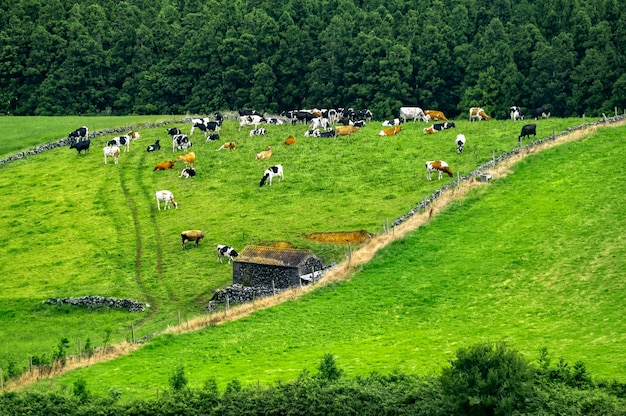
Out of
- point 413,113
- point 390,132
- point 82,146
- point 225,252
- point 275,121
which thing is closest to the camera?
point 225,252

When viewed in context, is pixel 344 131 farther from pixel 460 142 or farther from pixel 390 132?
pixel 460 142

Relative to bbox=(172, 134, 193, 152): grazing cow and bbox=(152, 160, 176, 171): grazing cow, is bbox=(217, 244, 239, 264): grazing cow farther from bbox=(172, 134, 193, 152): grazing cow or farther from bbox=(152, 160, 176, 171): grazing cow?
bbox=(172, 134, 193, 152): grazing cow

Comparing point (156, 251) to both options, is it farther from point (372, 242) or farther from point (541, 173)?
point (541, 173)

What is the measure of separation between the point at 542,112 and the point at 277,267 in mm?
43370

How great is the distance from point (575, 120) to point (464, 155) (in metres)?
9.54

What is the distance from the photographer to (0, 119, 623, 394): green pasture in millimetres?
49406

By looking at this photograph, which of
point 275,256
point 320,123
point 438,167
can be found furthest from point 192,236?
point 320,123

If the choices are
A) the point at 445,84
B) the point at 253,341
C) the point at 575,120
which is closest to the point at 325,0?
the point at 445,84

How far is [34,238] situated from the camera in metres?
68.5

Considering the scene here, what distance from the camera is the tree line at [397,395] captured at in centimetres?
3584

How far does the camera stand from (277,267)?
57.9 m

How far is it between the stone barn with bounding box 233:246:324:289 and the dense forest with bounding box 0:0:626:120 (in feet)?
144

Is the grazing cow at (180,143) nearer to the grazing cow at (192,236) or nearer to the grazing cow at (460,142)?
the grazing cow at (192,236)

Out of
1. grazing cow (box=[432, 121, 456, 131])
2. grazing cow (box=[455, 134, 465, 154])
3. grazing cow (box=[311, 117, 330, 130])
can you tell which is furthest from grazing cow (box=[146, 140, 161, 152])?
grazing cow (box=[455, 134, 465, 154])
